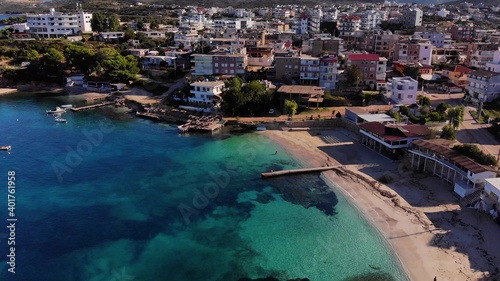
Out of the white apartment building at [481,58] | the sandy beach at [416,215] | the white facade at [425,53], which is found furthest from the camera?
the white facade at [425,53]

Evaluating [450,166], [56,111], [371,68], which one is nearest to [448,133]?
[450,166]

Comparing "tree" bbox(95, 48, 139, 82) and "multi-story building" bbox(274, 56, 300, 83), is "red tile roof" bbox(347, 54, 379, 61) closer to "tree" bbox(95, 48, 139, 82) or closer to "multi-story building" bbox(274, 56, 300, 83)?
"multi-story building" bbox(274, 56, 300, 83)

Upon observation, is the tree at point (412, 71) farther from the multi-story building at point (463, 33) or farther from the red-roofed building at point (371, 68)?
the multi-story building at point (463, 33)

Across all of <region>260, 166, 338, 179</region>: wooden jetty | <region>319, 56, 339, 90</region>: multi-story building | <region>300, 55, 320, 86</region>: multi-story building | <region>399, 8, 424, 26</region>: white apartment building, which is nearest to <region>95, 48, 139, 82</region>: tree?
<region>300, 55, 320, 86</region>: multi-story building

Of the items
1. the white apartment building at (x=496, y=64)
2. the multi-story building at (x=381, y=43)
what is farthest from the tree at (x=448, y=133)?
the multi-story building at (x=381, y=43)

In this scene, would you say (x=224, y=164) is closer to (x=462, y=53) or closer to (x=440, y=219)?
(x=440, y=219)

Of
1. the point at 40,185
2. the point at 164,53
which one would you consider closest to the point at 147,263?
the point at 40,185

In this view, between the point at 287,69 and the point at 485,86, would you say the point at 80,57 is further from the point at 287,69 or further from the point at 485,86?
the point at 485,86

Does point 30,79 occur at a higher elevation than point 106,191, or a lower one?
higher
